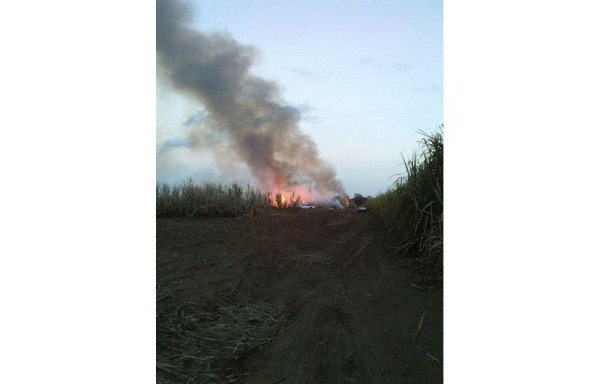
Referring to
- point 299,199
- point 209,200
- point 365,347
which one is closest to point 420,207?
point 299,199

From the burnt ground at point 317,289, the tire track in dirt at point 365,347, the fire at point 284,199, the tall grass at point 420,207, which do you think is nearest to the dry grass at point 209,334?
the burnt ground at point 317,289

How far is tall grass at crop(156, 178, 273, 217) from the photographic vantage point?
6.59 ft

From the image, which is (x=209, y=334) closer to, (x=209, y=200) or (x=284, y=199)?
(x=284, y=199)

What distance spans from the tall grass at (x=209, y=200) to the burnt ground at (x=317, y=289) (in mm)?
70

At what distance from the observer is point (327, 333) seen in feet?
4.97

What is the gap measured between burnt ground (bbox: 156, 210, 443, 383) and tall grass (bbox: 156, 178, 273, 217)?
70 millimetres

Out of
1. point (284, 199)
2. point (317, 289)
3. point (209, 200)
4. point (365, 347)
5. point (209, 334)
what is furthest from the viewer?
point (209, 200)

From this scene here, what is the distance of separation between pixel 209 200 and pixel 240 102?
2.20 ft

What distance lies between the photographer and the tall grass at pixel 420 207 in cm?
206

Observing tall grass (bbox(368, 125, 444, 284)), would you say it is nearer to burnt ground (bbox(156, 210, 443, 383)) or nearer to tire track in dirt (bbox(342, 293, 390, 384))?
burnt ground (bbox(156, 210, 443, 383))

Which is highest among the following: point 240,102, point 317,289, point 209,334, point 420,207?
point 240,102

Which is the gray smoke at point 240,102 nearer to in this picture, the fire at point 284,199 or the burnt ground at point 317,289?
the fire at point 284,199

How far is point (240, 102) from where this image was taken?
73.7 inches
